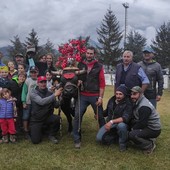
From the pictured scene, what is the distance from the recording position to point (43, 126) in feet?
22.3

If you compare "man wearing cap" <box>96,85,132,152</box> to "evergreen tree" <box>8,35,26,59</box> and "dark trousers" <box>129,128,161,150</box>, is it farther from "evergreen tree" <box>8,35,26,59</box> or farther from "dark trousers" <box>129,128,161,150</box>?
"evergreen tree" <box>8,35,26,59</box>

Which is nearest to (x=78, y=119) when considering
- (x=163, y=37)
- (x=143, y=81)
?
(x=143, y=81)

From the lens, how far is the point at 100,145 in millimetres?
6293

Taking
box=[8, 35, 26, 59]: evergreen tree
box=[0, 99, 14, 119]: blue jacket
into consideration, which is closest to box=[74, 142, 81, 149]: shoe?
box=[0, 99, 14, 119]: blue jacket

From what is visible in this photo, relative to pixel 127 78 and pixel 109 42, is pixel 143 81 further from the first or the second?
pixel 109 42

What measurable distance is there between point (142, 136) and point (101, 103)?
1094 millimetres

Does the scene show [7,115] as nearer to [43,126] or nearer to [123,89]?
[43,126]

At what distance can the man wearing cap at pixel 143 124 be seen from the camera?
576 cm

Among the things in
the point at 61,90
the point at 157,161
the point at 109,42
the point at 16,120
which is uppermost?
the point at 109,42

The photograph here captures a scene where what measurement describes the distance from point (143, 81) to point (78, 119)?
5.34 feet

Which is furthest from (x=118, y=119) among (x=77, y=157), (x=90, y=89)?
(x=77, y=157)

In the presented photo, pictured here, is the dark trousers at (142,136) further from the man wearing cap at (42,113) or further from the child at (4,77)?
the child at (4,77)

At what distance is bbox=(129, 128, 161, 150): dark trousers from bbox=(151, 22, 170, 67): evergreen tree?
122ft

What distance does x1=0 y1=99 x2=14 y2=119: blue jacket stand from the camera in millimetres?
6371
